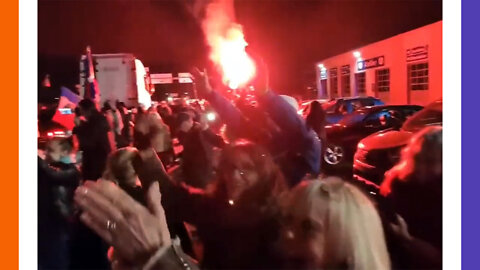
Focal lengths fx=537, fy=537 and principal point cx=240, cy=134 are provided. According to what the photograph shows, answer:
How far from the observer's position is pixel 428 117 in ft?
10.2

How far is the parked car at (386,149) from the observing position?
3.13 m

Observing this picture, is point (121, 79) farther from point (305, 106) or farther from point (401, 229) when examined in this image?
point (401, 229)

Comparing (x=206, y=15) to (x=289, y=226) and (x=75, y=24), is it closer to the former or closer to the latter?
(x=75, y=24)

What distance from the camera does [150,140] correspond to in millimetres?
3166

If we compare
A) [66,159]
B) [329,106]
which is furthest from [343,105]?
[66,159]

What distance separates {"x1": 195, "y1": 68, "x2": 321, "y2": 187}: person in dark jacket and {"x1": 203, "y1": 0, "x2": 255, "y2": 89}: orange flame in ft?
0.33

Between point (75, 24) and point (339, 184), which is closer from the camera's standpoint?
point (339, 184)

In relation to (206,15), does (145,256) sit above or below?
below

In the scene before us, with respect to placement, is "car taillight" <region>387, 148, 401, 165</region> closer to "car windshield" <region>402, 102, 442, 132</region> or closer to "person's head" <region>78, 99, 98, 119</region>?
"car windshield" <region>402, 102, 442, 132</region>

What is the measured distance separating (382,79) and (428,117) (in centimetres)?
37

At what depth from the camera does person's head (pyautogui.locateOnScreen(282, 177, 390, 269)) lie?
273 centimetres
